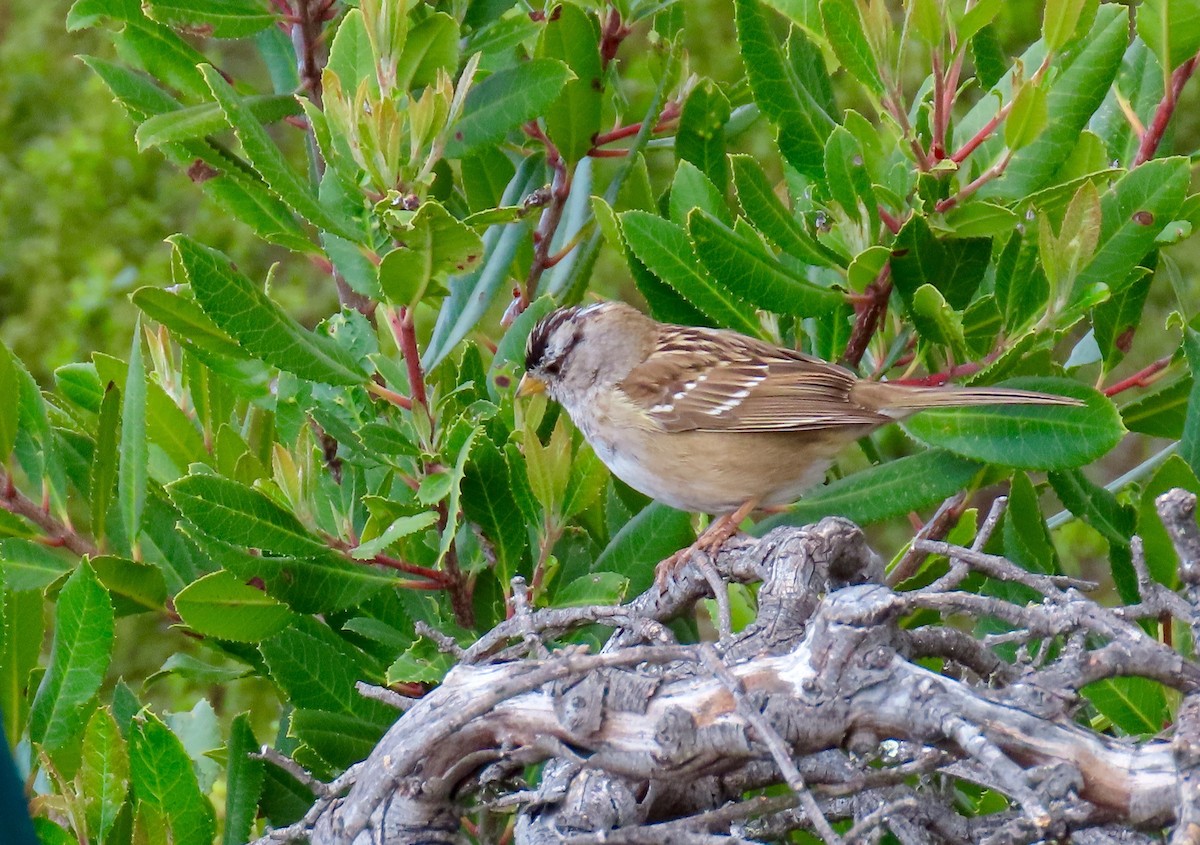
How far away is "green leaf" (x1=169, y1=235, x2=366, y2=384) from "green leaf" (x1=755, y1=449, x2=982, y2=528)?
3.02 ft

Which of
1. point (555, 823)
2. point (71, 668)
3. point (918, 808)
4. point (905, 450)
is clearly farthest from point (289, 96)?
point (905, 450)

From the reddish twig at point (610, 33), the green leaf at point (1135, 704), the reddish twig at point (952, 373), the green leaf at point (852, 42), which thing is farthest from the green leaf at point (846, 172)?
the green leaf at point (1135, 704)

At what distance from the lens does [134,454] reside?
2418mm

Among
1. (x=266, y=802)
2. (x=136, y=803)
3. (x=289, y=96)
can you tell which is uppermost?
(x=289, y=96)

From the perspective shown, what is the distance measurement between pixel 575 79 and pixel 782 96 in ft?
1.33

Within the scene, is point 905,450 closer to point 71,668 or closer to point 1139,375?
point 1139,375

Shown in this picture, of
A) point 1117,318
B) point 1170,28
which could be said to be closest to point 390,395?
point 1117,318

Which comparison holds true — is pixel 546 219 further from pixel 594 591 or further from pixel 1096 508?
pixel 1096 508

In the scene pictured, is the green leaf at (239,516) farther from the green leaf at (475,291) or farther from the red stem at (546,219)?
the red stem at (546,219)

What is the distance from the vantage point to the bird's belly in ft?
10.4

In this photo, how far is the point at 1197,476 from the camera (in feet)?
7.86

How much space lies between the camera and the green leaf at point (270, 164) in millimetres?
2301

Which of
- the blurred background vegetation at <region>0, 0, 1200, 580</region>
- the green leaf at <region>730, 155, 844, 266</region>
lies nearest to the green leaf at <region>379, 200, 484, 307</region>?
the green leaf at <region>730, 155, 844, 266</region>

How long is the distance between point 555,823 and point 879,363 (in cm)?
150
